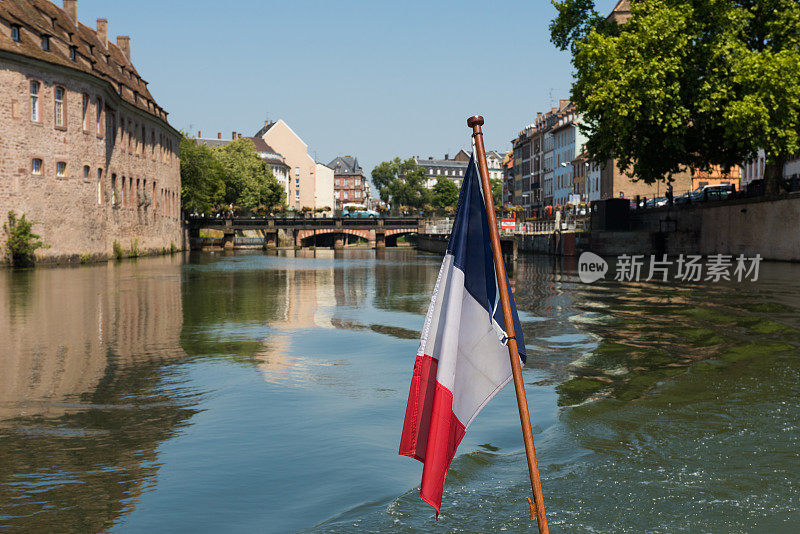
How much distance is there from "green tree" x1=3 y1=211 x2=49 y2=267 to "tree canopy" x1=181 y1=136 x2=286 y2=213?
41.7 meters

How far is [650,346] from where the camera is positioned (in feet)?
47.7

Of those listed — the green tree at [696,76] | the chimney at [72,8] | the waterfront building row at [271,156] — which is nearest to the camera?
the green tree at [696,76]

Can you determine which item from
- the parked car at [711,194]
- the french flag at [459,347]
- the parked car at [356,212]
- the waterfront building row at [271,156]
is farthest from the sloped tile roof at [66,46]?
the waterfront building row at [271,156]

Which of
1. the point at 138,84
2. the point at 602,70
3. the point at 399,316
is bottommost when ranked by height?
the point at 399,316

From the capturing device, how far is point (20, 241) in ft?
133

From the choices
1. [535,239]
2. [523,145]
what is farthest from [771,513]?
[523,145]

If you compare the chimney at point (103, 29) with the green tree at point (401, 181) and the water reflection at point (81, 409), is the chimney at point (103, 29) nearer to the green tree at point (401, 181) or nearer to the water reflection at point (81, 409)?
the water reflection at point (81, 409)

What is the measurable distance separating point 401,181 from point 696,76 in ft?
423

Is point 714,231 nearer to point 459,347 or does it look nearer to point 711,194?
point 711,194

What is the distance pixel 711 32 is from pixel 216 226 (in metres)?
62.2

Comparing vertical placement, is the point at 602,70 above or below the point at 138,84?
below

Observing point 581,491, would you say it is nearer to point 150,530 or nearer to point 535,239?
point 150,530

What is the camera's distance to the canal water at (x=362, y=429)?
6336 millimetres

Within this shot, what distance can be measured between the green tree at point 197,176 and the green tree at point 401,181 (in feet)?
254
